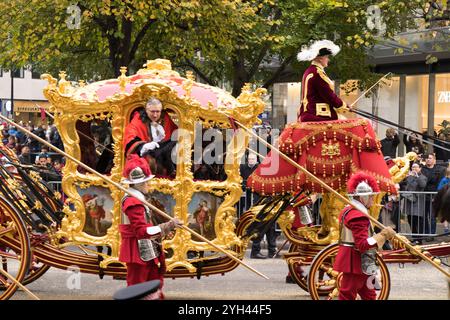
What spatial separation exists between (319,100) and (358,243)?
2.50m

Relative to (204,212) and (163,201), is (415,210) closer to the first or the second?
(204,212)

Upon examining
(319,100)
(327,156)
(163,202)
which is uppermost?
(319,100)

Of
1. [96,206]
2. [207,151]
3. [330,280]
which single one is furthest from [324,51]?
[96,206]

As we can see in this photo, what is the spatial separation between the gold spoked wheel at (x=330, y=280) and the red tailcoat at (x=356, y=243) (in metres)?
0.72

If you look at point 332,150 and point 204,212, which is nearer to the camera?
point 332,150

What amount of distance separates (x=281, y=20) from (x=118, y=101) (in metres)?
11.6

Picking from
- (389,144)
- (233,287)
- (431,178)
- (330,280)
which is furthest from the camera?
(389,144)

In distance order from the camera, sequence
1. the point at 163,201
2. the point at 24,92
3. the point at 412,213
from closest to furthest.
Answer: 1. the point at 163,201
2. the point at 412,213
3. the point at 24,92

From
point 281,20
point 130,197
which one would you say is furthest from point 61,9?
point 130,197

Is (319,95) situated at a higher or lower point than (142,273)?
higher

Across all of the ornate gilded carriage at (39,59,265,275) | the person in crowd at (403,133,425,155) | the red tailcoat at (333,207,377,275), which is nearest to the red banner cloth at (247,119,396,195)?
the ornate gilded carriage at (39,59,265,275)

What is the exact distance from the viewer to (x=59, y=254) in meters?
10.1

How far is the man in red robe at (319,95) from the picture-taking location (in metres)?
10.2

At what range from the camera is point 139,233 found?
27.5 ft
